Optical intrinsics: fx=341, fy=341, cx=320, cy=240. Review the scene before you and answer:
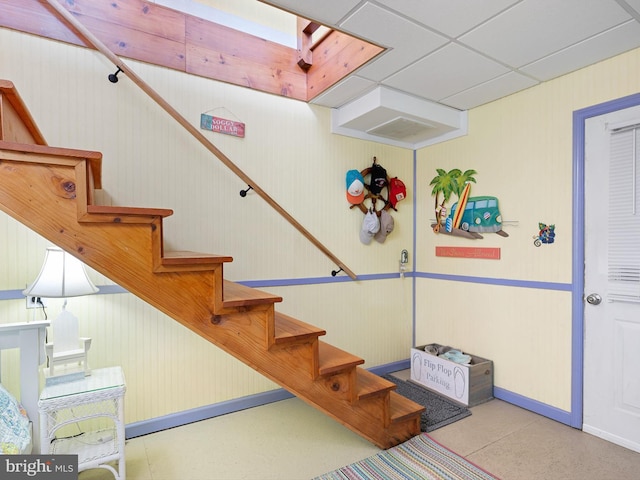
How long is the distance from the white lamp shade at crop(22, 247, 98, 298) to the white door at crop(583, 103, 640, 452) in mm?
3260

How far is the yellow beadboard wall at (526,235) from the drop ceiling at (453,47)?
0.53ft

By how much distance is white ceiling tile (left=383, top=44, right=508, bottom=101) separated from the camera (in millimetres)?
2330

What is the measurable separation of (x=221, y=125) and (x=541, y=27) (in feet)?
7.11

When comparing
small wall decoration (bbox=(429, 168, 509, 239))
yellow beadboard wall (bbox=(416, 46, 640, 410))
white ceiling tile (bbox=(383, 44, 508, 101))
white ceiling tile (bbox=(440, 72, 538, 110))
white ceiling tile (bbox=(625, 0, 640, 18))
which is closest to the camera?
white ceiling tile (bbox=(625, 0, 640, 18))

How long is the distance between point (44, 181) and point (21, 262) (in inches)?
40.9

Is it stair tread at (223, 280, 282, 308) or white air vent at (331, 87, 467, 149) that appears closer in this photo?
stair tread at (223, 280, 282, 308)

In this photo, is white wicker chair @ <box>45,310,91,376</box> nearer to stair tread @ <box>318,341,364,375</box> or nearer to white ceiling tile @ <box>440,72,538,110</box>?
stair tread @ <box>318,341,364,375</box>

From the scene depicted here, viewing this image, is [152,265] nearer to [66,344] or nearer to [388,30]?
[66,344]

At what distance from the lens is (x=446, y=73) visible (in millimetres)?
2553

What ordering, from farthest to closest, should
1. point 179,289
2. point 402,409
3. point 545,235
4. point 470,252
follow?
point 470,252 → point 545,235 → point 402,409 → point 179,289

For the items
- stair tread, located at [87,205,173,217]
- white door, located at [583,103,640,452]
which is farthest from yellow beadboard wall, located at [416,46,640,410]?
stair tread, located at [87,205,173,217]

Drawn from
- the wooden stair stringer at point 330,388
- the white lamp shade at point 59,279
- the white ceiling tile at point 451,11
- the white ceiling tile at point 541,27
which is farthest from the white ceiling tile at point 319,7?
the white lamp shade at point 59,279

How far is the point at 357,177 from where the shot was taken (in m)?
3.18

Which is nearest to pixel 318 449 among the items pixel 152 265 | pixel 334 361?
pixel 334 361
